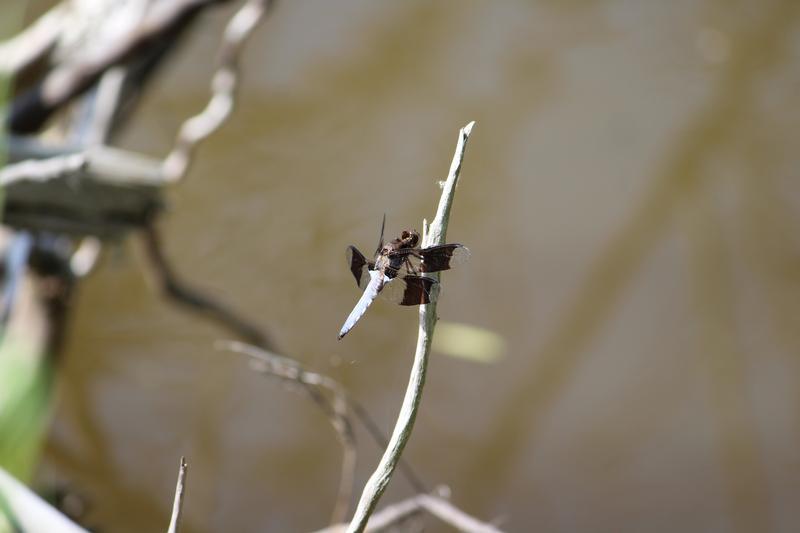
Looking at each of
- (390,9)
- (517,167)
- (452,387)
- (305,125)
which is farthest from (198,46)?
(452,387)

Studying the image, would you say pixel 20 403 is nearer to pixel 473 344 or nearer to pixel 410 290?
pixel 410 290

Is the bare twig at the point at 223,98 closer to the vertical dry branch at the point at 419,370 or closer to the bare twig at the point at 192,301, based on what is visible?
the bare twig at the point at 192,301

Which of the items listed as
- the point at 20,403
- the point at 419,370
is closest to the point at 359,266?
the point at 419,370

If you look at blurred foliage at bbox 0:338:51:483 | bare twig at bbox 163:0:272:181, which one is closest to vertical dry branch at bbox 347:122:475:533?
blurred foliage at bbox 0:338:51:483

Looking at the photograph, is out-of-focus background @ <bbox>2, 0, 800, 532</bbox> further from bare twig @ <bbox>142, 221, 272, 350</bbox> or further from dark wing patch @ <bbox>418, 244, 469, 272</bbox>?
dark wing patch @ <bbox>418, 244, 469, 272</bbox>

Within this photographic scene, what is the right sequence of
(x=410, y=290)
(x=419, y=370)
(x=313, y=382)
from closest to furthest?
(x=419, y=370) < (x=410, y=290) < (x=313, y=382)

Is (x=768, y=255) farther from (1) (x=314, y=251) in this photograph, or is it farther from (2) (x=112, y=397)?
(2) (x=112, y=397)

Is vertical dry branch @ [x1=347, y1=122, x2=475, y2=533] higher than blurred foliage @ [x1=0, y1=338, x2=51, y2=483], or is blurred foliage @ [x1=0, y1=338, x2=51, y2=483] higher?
vertical dry branch @ [x1=347, y1=122, x2=475, y2=533]
